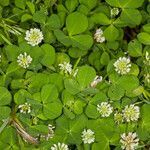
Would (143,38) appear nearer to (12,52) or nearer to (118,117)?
(118,117)

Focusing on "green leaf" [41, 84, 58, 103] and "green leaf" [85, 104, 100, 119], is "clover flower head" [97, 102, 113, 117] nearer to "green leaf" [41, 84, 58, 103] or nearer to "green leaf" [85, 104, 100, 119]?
"green leaf" [85, 104, 100, 119]

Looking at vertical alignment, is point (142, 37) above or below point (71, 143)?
above

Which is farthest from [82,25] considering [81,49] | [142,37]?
[142,37]

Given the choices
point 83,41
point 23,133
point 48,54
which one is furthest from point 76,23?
point 23,133

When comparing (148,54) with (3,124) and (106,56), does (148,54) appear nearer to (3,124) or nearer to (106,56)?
(106,56)

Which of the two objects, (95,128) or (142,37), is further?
(142,37)

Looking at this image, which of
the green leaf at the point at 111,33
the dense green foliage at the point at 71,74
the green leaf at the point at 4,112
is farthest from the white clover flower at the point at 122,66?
the green leaf at the point at 4,112
